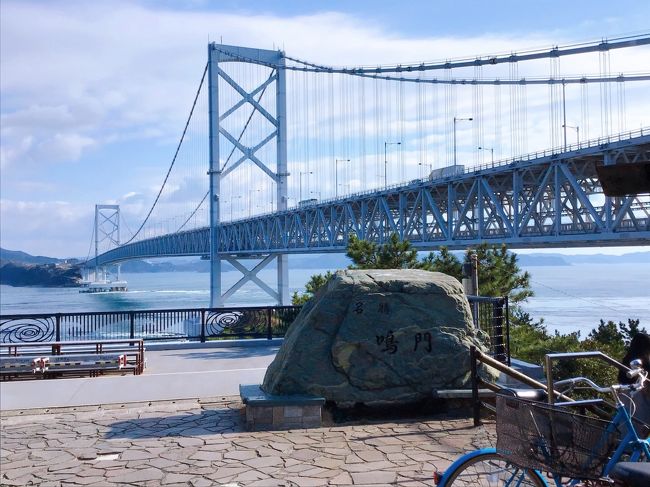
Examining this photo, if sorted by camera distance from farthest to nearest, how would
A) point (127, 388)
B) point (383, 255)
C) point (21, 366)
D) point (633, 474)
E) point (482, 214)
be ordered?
point (482, 214) < point (383, 255) < point (21, 366) < point (127, 388) < point (633, 474)

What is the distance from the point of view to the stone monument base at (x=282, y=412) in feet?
21.2

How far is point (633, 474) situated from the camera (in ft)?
8.70

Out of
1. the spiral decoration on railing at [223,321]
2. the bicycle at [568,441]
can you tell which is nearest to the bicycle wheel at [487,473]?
the bicycle at [568,441]

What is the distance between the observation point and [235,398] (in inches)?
316

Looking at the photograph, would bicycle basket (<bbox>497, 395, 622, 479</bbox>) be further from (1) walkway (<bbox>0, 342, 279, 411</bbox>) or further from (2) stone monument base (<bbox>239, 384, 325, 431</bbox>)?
(1) walkway (<bbox>0, 342, 279, 411</bbox>)

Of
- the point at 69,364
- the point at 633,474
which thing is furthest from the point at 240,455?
the point at 69,364

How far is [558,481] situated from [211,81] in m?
49.5

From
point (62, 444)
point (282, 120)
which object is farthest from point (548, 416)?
point (282, 120)

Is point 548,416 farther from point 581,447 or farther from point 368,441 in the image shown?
point 368,441

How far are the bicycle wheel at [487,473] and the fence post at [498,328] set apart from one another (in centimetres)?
517

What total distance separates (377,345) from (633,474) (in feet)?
14.2

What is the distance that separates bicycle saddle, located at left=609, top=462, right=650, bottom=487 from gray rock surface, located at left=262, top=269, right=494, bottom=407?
13.6 feet

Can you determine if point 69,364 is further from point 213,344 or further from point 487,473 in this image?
point 487,473

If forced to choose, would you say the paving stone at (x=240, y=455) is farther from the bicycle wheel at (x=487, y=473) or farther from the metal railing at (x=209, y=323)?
the metal railing at (x=209, y=323)
